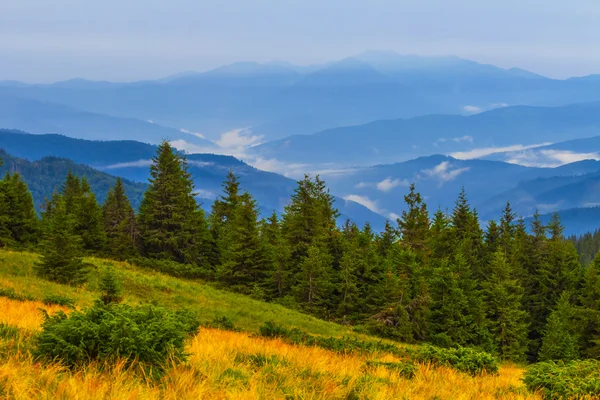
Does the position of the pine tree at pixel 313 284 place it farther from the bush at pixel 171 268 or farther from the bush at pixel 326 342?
the bush at pixel 326 342

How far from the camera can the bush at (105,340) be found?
6.23 meters

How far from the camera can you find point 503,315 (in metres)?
33.3

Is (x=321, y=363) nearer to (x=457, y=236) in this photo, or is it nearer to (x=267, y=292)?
(x=267, y=292)

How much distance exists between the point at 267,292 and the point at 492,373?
2652cm

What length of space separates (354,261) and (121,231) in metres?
22.2

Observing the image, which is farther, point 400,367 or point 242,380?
point 400,367

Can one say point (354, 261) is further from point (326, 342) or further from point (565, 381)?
point (565, 381)

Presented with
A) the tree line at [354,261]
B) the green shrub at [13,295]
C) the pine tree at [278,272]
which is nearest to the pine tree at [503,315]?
the tree line at [354,261]

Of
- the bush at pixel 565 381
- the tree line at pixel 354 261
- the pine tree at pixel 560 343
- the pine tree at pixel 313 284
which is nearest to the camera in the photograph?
the bush at pixel 565 381

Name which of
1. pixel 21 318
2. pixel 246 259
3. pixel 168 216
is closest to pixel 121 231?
pixel 168 216

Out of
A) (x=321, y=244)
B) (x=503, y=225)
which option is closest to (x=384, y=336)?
(x=321, y=244)

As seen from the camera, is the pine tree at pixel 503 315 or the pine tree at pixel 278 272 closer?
the pine tree at pixel 503 315

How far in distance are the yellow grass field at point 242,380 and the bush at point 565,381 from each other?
0.35 metres

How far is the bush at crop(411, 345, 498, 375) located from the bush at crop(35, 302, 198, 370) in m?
6.05
